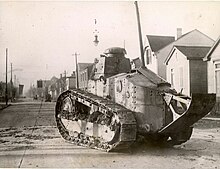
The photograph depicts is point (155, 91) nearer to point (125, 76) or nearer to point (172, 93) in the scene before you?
point (172, 93)

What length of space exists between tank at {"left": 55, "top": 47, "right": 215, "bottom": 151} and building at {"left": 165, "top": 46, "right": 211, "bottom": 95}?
32.2ft

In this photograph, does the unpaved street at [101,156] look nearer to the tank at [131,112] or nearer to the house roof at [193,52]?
the tank at [131,112]

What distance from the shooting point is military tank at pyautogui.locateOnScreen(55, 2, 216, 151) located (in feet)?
21.2

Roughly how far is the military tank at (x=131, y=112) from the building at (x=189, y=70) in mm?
9827

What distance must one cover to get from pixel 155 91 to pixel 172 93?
357 mm

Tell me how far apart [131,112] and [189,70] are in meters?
12.0

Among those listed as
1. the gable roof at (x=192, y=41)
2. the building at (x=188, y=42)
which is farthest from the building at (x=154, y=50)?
the gable roof at (x=192, y=41)

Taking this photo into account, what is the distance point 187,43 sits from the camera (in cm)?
2331

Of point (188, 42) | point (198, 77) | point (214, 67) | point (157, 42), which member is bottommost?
point (198, 77)

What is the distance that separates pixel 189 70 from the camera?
18016 mm

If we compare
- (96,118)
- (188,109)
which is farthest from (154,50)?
(188,109)

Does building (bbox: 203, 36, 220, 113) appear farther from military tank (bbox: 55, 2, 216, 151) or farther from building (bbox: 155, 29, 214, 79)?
military tank (bbox: 55, 2, 216, 151)

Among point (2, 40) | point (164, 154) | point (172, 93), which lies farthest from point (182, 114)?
point (2, 40)

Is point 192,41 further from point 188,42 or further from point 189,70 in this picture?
point 189,70
